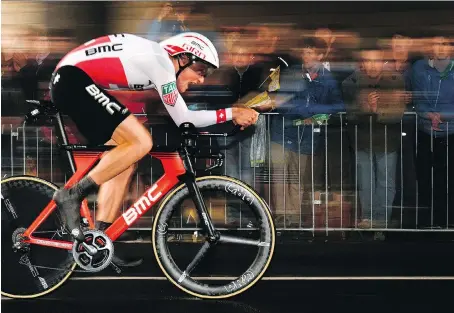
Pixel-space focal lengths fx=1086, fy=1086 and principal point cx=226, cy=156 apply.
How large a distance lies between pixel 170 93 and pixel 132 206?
25.7 inches

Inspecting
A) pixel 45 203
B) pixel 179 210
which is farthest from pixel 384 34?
pixel 45 203

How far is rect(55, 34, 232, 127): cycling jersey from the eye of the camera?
5.76m

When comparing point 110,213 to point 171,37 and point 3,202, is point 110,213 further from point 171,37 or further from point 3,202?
point 171,37

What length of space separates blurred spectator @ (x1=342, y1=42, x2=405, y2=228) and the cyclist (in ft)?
4.06

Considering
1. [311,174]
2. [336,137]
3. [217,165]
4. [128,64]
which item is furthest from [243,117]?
[336,137]

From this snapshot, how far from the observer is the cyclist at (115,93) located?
577 centimetres

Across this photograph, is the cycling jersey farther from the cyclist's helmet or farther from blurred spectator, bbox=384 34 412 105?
blurred spectator, bbox=384 34 412 105

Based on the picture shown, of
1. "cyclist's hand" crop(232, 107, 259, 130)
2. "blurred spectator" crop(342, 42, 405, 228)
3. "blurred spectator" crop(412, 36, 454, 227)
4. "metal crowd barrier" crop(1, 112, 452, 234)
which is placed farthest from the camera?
"blurred spectator" crop(342, 42, 405, 228)

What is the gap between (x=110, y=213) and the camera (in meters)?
5.98

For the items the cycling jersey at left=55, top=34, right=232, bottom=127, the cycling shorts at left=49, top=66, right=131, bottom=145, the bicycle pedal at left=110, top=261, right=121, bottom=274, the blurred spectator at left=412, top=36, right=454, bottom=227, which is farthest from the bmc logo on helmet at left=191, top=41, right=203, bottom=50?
the blurred spectator at left=412, top=36, right=454, bottom=227

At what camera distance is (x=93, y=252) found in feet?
19.1

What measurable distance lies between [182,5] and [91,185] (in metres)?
1.11

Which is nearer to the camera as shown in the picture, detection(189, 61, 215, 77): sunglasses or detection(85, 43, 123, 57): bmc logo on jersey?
detection(85, 43, 123, 57): bmc logo on jersey

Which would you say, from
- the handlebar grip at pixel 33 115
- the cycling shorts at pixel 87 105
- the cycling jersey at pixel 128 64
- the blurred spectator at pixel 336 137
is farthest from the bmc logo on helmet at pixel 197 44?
the handlebar grip at pixel 33 115
